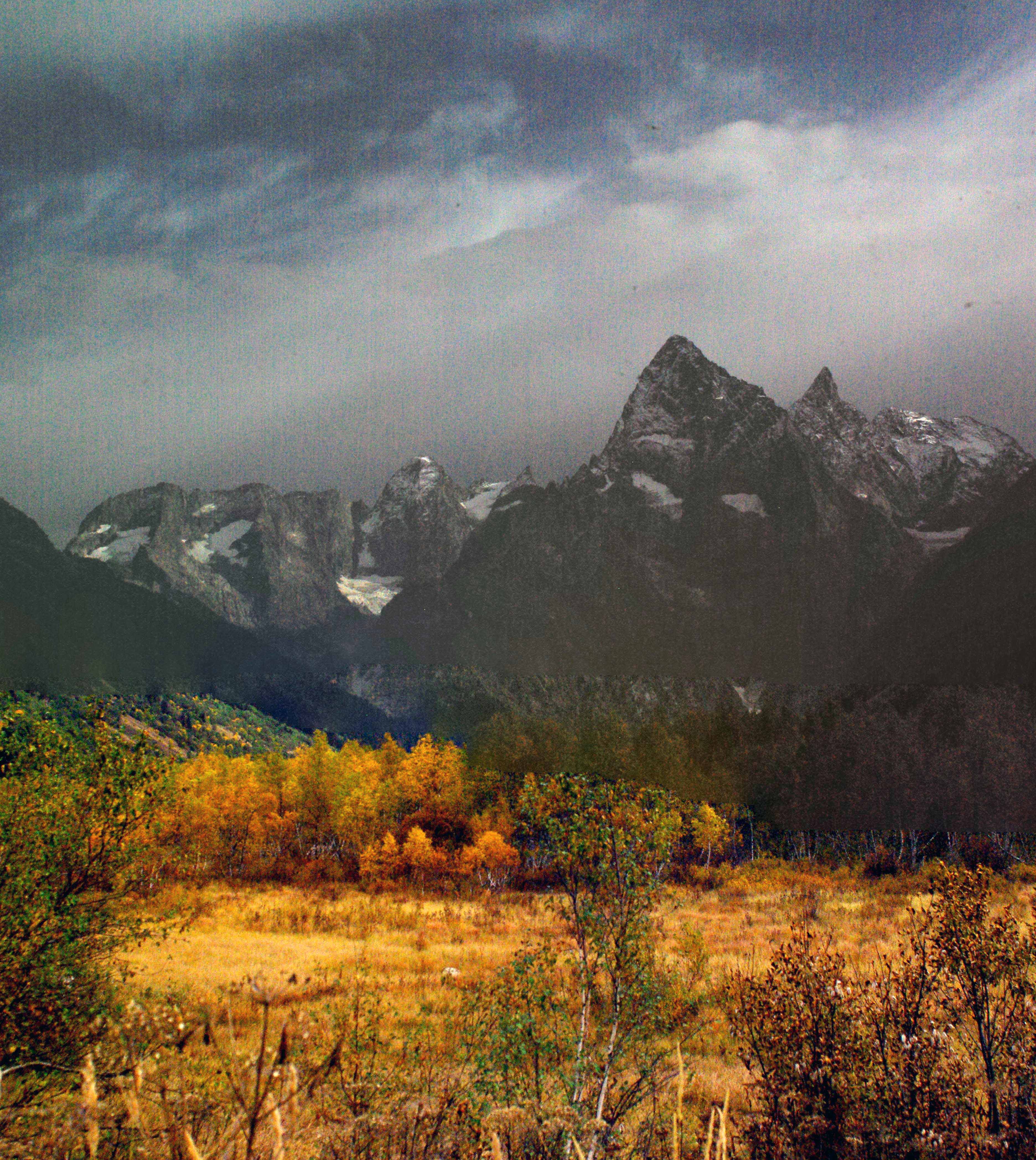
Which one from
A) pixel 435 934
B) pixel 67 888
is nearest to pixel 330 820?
pixel 435 934

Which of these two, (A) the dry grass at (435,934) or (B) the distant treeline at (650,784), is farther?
(B) the distant treeline at (650,784)

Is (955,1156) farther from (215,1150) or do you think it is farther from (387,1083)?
(215,1150)

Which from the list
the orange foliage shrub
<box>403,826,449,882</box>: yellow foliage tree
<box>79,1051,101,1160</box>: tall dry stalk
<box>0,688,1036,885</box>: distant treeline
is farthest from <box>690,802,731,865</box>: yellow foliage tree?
<box>79,1051,101,1160</box>: tall dry stalk

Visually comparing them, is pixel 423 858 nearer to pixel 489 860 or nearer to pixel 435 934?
pixel 489 860

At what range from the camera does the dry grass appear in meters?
23.9

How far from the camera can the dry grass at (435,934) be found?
23.9 m

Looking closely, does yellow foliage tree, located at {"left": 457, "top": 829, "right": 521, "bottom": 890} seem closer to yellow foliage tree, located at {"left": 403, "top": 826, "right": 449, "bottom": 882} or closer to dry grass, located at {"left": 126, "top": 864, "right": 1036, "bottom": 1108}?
yellow foliage tree, located at {"left": 403, "top": 826, "right": 449, "bottom": 882}

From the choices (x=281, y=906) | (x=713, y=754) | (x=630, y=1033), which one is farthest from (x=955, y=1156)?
(x=713, y=754)

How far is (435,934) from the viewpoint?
126 ft

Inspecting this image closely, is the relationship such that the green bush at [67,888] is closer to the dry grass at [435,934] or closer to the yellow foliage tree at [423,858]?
the dry grass at [435,934]

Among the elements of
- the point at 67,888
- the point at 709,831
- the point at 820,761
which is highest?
the point at 67,888

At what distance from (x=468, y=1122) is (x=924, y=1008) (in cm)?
1052

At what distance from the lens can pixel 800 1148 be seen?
1194 cm

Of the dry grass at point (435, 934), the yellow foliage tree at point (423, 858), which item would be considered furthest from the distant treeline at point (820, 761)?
the dry grass at point (435, 934)
